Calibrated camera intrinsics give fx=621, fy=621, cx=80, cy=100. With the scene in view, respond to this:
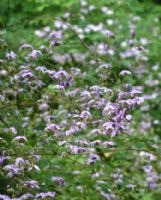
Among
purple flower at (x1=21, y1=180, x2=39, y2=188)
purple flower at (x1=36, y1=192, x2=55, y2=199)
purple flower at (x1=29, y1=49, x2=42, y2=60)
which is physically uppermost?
purple flower at (x1=29, y1=49, x2=42, y2=60)

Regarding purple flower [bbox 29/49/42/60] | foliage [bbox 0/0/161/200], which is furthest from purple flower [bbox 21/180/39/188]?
purple flower [bbox 29/49/42/60]

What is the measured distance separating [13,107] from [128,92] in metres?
0.77

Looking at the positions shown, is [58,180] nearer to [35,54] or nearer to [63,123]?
[63,123]

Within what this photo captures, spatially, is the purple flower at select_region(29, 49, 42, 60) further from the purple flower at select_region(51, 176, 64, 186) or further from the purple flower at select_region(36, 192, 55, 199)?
the purple flower at select_region(36, 192, 55, 199)

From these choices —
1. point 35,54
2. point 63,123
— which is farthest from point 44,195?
point 35,54

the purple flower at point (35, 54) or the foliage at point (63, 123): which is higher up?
the purple flower at point (35, 54)

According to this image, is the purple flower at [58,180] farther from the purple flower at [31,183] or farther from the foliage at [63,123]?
the purple flower at [31,183]

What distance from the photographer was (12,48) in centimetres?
375

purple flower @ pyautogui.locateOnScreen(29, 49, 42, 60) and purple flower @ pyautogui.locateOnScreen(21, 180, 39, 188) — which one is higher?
purple flower @ pyautogui.locateOnScreen(29, 49, 42, 60)

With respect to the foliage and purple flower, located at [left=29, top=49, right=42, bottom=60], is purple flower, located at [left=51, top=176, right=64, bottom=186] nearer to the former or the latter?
the foliage

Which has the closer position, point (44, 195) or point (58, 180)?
point (44, 195)

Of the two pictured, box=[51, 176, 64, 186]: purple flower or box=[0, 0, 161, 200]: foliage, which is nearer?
box=[0, 0, 161, 200]: foliage

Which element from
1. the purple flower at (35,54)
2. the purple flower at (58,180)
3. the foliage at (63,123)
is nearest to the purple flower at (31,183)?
the foliage at (63,123)

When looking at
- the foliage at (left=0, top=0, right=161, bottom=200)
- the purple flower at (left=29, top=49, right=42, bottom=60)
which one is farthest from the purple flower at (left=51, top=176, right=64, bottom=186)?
the purple flower at (left=29, top=49, right=42, bottom=60)
